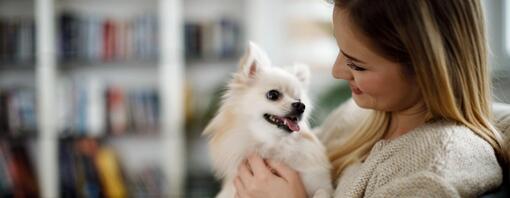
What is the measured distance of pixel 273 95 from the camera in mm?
1339

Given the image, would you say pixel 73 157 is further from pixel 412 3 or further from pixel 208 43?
pixel 412 3

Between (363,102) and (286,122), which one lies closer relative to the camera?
(363,102)

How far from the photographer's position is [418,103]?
43.1 inches

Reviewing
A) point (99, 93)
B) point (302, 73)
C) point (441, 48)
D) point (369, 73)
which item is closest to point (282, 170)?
point (302, 73)

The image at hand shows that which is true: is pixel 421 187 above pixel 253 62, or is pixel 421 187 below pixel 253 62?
below

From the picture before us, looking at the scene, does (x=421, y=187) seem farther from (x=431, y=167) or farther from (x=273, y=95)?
(x=273, y=95)

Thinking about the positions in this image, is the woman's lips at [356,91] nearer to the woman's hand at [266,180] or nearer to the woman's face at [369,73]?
the woman's face at [369,73]

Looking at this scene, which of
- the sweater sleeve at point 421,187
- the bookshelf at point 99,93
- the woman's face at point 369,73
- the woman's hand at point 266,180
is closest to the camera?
the sweater sleeve at point 421,187

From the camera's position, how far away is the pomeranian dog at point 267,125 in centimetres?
131

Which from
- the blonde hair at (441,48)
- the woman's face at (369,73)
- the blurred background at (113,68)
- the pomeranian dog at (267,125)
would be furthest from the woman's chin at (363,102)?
the blurred background at (113,68)

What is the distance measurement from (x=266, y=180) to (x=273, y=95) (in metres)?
0.22

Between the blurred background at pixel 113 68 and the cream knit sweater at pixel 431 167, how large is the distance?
87.3 inches

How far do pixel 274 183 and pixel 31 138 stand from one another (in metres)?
2.81

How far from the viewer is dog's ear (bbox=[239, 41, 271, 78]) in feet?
4.47
